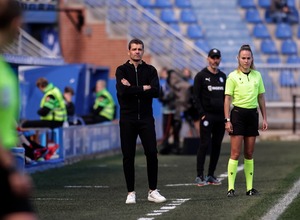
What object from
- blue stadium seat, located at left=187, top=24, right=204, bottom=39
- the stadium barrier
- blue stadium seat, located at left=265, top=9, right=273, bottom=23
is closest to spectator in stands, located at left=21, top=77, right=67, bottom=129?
the stadium barrier

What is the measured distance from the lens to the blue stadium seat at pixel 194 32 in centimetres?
3200

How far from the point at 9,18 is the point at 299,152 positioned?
1730 centimetres

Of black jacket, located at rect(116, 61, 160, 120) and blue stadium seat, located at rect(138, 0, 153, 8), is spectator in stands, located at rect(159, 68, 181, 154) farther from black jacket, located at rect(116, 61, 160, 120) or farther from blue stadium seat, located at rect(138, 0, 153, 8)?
black jacket, located at rect(116, 61, 160, 120)

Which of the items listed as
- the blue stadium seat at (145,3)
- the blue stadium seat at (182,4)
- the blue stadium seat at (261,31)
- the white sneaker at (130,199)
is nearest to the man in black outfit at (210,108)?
the white sneaker at (130,199)

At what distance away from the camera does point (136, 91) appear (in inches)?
473

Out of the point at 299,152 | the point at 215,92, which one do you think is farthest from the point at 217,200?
the point at 299,152

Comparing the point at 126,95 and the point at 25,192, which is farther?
the point at 126,95

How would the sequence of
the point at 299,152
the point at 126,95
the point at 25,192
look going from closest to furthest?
the point at 25,192
the point at 126,95
the point at 299,152

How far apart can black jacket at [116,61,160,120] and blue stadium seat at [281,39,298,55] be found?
2024 centimetres

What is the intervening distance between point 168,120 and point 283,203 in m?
11.5

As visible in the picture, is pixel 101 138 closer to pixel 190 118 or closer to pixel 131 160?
pixel 190 118

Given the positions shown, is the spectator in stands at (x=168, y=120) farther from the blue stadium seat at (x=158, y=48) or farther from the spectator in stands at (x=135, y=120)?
the spectator in stands at (x=135, y=120)

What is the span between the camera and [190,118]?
23297 millimetres

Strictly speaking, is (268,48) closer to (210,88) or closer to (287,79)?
(287,79)
